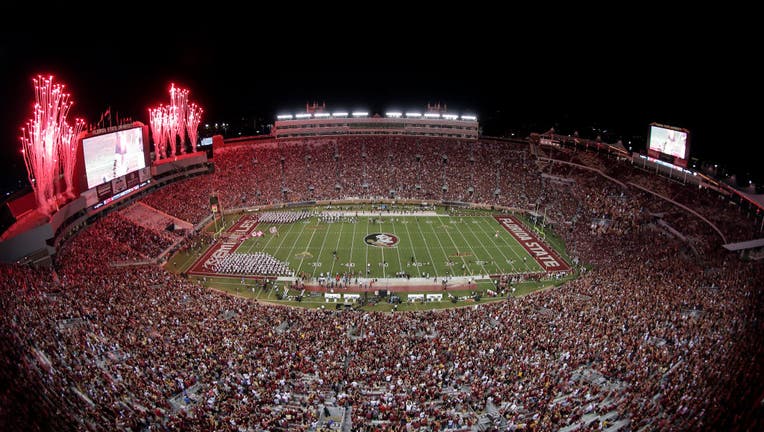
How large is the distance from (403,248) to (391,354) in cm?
1862

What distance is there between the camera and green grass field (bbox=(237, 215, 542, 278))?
31.7 m

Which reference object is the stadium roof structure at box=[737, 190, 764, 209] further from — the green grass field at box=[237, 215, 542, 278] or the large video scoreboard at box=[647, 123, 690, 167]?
the green grass field at box=[237, 215, 542, 278]

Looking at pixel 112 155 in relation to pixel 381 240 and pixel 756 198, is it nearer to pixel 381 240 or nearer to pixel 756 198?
pixel 381 240

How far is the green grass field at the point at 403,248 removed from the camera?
104 feet

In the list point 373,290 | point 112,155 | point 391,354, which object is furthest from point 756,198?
point 112,155

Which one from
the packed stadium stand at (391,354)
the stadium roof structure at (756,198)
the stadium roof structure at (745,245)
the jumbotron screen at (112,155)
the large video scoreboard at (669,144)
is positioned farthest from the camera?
the large video scoreboard at (669,144)

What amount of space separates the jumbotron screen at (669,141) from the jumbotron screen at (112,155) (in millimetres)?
42573

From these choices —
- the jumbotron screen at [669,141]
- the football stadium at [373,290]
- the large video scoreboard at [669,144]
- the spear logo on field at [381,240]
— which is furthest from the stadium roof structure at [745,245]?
the spear logo on field at [381,240]

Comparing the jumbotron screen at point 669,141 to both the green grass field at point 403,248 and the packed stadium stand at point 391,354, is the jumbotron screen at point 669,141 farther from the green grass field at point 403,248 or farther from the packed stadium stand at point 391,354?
the green grass field at point 403,248

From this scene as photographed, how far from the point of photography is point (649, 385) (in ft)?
46.8

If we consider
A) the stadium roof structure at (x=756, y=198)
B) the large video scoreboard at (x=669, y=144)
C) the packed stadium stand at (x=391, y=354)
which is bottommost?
the packed stadium stand at (x=391, y=354)

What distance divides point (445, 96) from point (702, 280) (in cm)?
6365

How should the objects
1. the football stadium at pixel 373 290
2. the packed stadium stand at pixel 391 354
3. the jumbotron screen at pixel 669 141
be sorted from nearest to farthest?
1. the packed stadium stand at pixel 391 354
2. the football stadium at pixel 373 290
3. the jumbotron screen at pixel 669 141

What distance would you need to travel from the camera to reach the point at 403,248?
117ft
